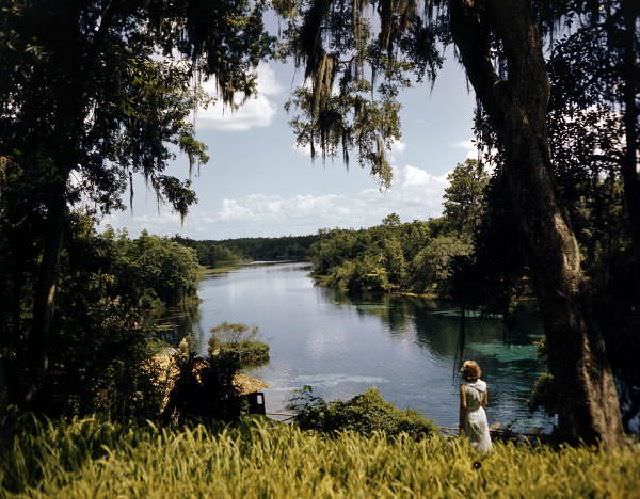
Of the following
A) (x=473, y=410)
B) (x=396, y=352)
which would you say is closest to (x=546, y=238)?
(x=473, y=410)

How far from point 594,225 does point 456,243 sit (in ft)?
156

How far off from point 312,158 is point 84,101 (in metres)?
4.53

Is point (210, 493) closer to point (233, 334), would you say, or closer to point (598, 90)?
point (598, 90)

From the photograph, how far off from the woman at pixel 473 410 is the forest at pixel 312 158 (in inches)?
32.6

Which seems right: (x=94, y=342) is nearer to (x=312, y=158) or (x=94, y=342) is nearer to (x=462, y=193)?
(x=312, y=158)

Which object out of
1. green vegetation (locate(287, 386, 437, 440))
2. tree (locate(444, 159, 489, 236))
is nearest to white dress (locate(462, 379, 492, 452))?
green vegetation (locate(287, 386, 437, 440))

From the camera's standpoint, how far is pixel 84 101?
7.89m

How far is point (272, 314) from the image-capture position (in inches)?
2173

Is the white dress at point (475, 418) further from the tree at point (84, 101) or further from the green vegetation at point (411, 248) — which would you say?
the green vegetation at point (411, 248)

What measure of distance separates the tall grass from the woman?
156 centimetres

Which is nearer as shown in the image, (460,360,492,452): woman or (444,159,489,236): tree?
(460,360,492,452): woman

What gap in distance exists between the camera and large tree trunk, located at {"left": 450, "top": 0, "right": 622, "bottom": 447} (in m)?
4.45

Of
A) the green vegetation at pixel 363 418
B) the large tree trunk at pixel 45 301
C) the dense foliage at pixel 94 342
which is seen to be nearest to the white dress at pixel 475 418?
the dense foliage at pixel 94 342

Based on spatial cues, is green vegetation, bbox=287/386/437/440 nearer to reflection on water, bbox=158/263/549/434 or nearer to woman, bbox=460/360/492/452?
reflection on water, bbox=158/263/549/434
